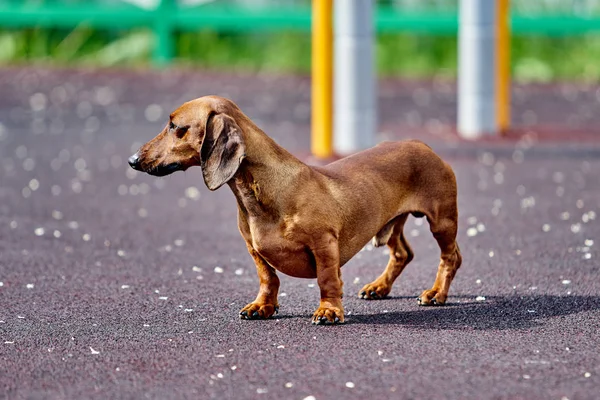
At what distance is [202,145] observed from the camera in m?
5.62

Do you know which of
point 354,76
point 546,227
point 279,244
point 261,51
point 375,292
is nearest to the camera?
point 279,244

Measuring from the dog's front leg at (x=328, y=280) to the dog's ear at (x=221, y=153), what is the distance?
2.02ft

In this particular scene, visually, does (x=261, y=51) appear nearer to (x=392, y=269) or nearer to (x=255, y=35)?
(x=255, y=35)

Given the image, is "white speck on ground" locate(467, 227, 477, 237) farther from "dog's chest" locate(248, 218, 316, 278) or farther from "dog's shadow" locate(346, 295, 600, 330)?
"dog's chest" locate(248, 218, 316, 278)

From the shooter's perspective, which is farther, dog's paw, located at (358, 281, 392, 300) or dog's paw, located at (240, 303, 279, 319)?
dog's paw, located at (358, 281, 392, 300)

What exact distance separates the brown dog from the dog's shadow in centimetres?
40

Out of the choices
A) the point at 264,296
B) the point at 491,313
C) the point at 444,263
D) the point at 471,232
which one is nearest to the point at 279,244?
the point at 264,296

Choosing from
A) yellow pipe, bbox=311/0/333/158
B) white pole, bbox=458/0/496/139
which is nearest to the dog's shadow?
yellow pipe, bbox=311/0/333/158

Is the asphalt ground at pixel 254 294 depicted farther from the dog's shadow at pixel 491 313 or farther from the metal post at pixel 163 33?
the metal post at pixel 163 33

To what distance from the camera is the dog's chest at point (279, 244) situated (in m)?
5.73

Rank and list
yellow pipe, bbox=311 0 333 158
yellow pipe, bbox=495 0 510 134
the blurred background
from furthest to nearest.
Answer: the blurred background → yellow pipe, bbox=495 0 510 134 → yellow pipe, bbox=311 0 333 158

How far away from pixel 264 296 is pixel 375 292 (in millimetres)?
811


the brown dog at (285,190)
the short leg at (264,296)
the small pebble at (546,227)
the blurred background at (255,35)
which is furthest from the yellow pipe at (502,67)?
the short leg at (264,296)

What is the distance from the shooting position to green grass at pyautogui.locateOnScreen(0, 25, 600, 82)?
20.6 meters
